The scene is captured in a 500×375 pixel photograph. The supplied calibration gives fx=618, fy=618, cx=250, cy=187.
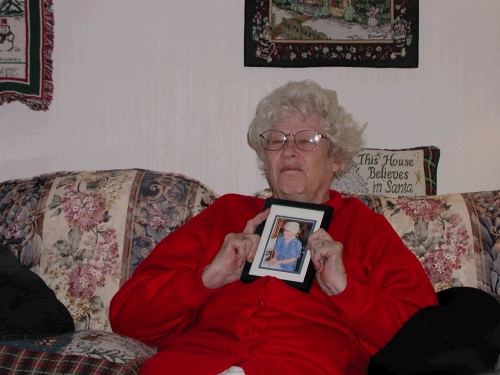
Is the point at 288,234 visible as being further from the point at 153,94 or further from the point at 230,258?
the point at 153,94

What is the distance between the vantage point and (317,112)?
1.89 m

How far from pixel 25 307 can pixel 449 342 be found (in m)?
1.04

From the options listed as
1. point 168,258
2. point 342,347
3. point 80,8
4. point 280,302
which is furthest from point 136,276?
point 80,8

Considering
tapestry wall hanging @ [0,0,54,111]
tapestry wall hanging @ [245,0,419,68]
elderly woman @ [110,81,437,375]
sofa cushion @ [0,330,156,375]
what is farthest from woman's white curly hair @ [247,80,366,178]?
tapestry wall hanging @ [0,0,54,111]

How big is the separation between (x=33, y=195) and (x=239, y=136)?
876mm

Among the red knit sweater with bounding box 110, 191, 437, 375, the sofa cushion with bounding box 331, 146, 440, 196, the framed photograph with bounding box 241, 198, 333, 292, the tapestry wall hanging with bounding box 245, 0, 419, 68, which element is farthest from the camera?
the tapestry wall hanging with bounding box 245, 0, 419, 68

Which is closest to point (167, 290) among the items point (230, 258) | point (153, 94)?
point (230, 258)

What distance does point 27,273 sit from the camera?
1.75 meters

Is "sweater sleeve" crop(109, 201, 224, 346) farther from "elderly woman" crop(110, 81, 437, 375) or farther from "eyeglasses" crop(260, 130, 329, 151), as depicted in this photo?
"eyeglasses" crop(260, 130, 329, 151)

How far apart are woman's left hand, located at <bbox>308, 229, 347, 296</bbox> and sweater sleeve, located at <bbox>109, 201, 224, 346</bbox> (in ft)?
0.96

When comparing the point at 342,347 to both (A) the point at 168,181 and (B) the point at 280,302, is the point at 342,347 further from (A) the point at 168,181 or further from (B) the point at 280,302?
(A) the point at 168,181

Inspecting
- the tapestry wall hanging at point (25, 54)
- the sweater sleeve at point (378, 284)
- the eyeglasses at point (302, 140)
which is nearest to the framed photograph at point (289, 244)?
the sweater sleeve at point (378, 284)

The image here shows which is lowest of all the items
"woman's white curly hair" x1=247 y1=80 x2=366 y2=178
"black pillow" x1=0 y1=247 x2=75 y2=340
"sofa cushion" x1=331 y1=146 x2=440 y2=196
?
"black pillow" x1=0 y1=247 x2=75 y2=340

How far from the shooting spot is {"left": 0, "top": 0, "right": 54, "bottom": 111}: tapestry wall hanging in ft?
8.31
